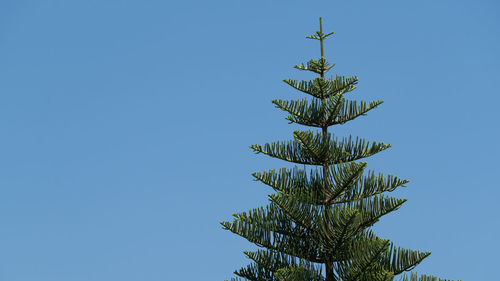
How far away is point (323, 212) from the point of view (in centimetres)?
1036

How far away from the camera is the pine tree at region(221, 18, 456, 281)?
10008 millimetres

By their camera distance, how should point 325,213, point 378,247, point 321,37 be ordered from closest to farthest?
point 378,247, point 325,213, point 321,37

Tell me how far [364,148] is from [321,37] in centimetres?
185

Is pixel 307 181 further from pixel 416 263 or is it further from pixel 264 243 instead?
pixel 416 263

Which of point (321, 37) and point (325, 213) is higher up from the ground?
point (321, 37)

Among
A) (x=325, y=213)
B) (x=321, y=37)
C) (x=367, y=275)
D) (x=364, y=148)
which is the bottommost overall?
(x=367, y=275)

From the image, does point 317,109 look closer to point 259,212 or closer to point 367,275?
point 259,212

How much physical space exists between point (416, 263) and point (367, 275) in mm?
680

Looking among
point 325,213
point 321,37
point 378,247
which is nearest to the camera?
point 378,247

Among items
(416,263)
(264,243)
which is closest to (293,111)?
(264,243)

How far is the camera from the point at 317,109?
35.8 ft

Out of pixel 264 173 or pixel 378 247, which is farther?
pixel 264 173

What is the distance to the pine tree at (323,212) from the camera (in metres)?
→ 10.0

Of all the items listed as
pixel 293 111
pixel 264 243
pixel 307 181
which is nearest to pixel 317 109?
pixel 293 111
